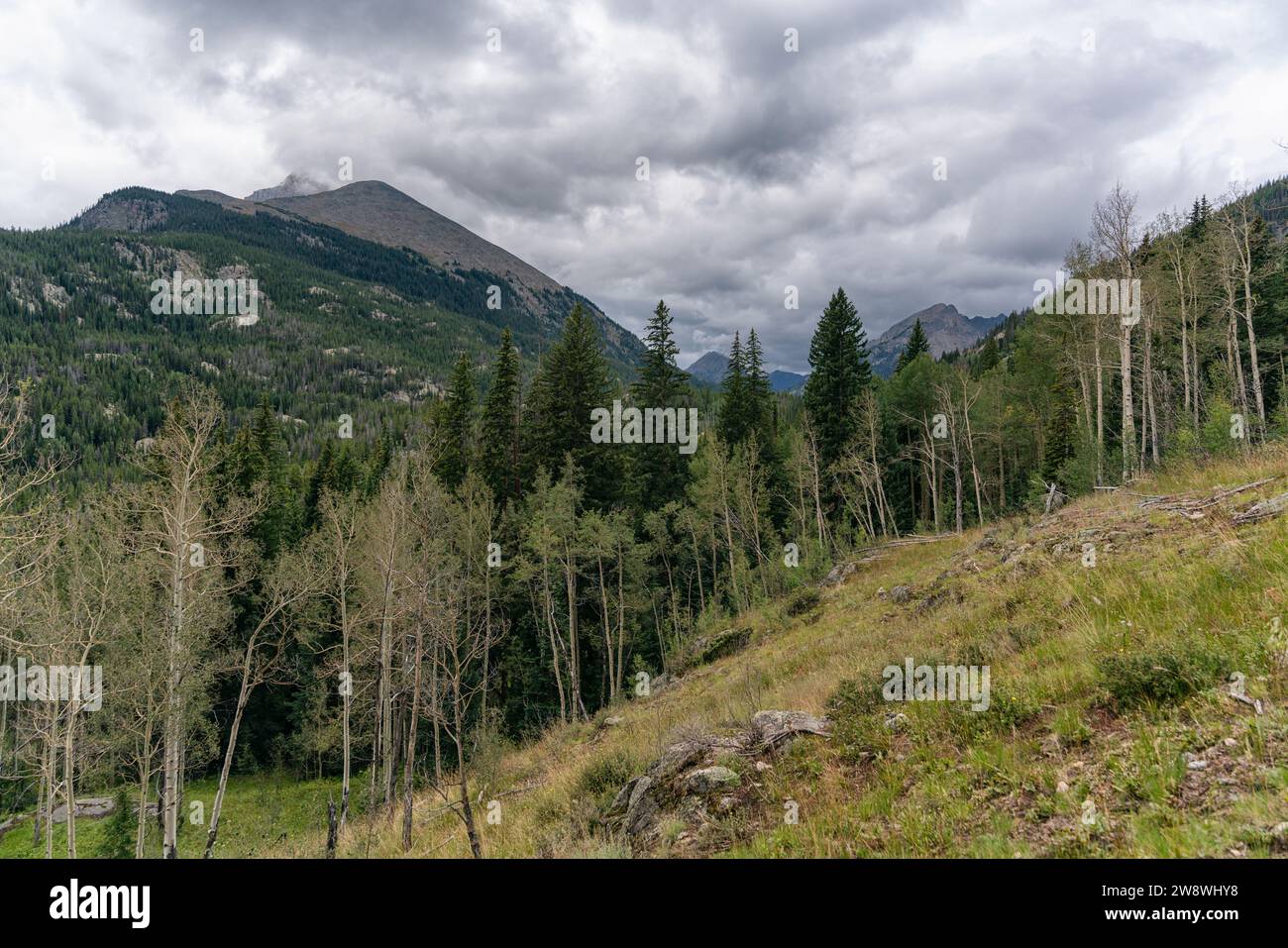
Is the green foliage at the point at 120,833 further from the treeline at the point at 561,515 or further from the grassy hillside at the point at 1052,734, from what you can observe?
the grassy hillside at the point at 1052,734

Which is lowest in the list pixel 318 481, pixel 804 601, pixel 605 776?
pixel 605 776

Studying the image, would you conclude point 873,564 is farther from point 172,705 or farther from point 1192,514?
point 172,705

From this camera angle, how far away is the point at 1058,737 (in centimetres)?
530


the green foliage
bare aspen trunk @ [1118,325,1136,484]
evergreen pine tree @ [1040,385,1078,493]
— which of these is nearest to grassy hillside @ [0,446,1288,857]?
bare aspen trunk @ [1118,325,1136,484]

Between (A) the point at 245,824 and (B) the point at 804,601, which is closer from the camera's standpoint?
(B) the point at 804,601

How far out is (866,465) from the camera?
40.0 meters

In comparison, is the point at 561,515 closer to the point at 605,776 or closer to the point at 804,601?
the point at 804,601

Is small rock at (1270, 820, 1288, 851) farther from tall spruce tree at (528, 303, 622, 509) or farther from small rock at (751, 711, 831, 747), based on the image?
tall spruce tree at (528, 303, 622, 509)

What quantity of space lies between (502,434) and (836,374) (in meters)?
26.3

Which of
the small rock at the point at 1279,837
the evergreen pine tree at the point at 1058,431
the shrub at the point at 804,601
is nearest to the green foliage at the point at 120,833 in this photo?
the shrub at the point at 804,601

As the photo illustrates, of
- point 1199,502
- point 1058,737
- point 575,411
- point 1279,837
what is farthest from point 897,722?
point 575,411

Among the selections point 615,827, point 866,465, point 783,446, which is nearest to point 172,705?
point 615,827

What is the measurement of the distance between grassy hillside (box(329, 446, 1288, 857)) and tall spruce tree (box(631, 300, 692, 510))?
27.1 metres
